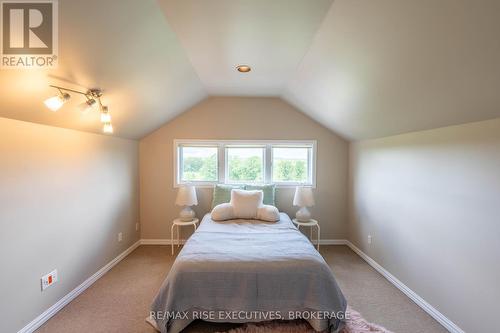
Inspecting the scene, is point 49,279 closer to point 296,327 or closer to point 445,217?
point 296,327

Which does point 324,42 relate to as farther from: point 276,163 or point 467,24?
point 276,163

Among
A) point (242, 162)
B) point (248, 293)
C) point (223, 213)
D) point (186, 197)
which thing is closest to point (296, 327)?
point (248, 293)

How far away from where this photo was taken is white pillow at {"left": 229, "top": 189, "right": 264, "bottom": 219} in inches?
126

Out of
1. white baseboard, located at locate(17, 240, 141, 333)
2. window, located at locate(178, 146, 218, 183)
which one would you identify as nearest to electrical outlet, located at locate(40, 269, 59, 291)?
white baseboard, located at locate(17, 240, 141, 333)

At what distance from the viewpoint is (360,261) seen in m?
3.27

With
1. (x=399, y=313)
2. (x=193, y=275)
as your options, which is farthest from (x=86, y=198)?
(x=399, y=313)

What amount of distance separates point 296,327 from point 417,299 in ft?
4.30

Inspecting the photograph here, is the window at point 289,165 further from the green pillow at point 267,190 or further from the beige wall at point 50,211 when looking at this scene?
the beige wall at point 50,211

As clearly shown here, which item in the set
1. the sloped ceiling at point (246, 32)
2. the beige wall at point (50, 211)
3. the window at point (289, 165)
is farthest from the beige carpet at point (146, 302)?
the sloped ceiling at point (246, 32)

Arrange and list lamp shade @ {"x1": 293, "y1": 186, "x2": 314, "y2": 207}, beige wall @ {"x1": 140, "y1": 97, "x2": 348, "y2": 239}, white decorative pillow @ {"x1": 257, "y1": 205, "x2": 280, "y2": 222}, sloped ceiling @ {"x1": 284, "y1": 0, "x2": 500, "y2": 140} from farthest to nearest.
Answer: beige wall @ {"x1": 140, "y1": 97, "x2": 348, "y2": 239} → lamp shade @ {"x1": 293, "y1": 186, "x2": 314, "y2": 207} → white decorative pillow @ {"x1": 257, "y1": 205, "x2": 280, "y2": 222} → sloped ceiling @ {"x1": 284, "y1": 0, "x2": 500, "y2": 140}

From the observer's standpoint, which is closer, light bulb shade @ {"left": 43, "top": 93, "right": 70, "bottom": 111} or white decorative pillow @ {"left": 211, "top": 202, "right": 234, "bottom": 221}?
light bulb shade @ {"left": 43, "top": 93, "right": 70, "bottom": 111}

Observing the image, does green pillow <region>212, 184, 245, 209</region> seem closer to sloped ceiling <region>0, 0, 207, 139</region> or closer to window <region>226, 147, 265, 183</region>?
window <region>226, 147, 265, 183</region>

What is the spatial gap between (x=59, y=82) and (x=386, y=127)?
3.14 metres

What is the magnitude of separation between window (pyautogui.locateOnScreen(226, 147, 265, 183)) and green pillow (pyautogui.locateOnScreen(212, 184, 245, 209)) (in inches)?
11.5
